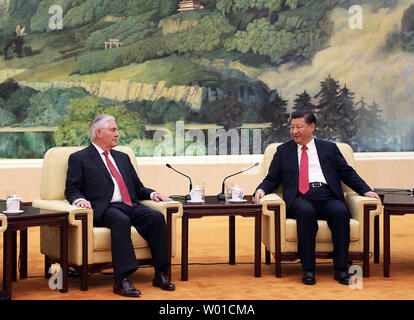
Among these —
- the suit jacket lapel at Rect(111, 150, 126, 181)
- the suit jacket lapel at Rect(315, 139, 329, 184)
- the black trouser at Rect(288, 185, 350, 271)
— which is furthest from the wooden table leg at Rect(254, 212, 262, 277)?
the suit jacket lapel at Rect(111, 150, 126, 181)

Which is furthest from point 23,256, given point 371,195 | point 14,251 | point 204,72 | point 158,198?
point 204,72

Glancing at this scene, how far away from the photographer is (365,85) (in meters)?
10.3

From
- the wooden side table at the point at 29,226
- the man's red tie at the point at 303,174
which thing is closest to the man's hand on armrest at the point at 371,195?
the man's red tie at the point at 303,174

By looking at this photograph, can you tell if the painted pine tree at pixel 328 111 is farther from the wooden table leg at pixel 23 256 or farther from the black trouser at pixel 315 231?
the wooden table leg at pixel 23 256

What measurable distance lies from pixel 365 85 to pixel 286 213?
5.18 meters

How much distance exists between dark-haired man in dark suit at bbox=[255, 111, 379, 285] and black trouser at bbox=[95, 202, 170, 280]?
0.83 m

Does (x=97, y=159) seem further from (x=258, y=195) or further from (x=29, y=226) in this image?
(x=258, y=195)

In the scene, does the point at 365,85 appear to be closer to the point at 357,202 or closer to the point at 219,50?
the point at 219,50

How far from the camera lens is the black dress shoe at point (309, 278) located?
5195mm

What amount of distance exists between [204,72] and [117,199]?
4965mm

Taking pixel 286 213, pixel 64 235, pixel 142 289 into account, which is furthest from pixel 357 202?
pixel 64 235

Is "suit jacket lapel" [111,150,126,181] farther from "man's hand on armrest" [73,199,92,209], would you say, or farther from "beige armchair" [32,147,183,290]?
"man's hand on armrest" [73,199,92,209]

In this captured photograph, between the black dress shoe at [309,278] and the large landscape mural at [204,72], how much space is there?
16.1 feet

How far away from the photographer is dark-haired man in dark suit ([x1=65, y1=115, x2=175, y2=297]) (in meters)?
4.93
